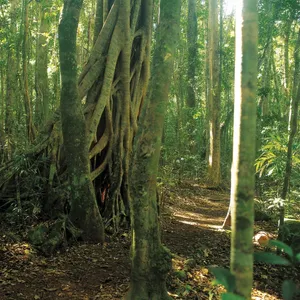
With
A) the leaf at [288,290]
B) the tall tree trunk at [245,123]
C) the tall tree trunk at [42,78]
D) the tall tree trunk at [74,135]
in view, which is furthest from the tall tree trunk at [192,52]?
the leaf at [288,290]

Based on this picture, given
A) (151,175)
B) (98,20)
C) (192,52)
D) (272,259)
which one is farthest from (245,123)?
(192,52)

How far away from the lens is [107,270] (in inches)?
186

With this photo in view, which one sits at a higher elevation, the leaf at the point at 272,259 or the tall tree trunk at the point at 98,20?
the tall tree trunk at the point at 98,20

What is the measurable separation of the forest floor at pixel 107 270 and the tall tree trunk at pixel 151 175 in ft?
2.19

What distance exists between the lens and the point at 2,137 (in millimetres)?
8883

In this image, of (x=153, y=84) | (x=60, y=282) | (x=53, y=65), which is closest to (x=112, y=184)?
(x=60, y=282)

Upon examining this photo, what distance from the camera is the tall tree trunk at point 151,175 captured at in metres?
3.52

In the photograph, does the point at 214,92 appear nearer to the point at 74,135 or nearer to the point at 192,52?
the point at 192,52

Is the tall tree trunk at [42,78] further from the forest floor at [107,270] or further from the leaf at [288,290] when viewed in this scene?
the leaf at [288,290]

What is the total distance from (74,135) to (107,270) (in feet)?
6.21

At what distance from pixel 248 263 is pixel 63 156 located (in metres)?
4.97

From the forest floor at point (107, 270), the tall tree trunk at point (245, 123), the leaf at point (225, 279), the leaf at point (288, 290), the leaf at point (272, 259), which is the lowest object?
the forest floor at point (107, 270)

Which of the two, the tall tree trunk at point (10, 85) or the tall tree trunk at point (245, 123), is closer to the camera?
the tall tree trunk at point (245, 123)

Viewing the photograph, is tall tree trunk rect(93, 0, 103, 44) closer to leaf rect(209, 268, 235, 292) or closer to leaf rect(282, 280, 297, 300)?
leaf rect(209, 268, 235, 292)
